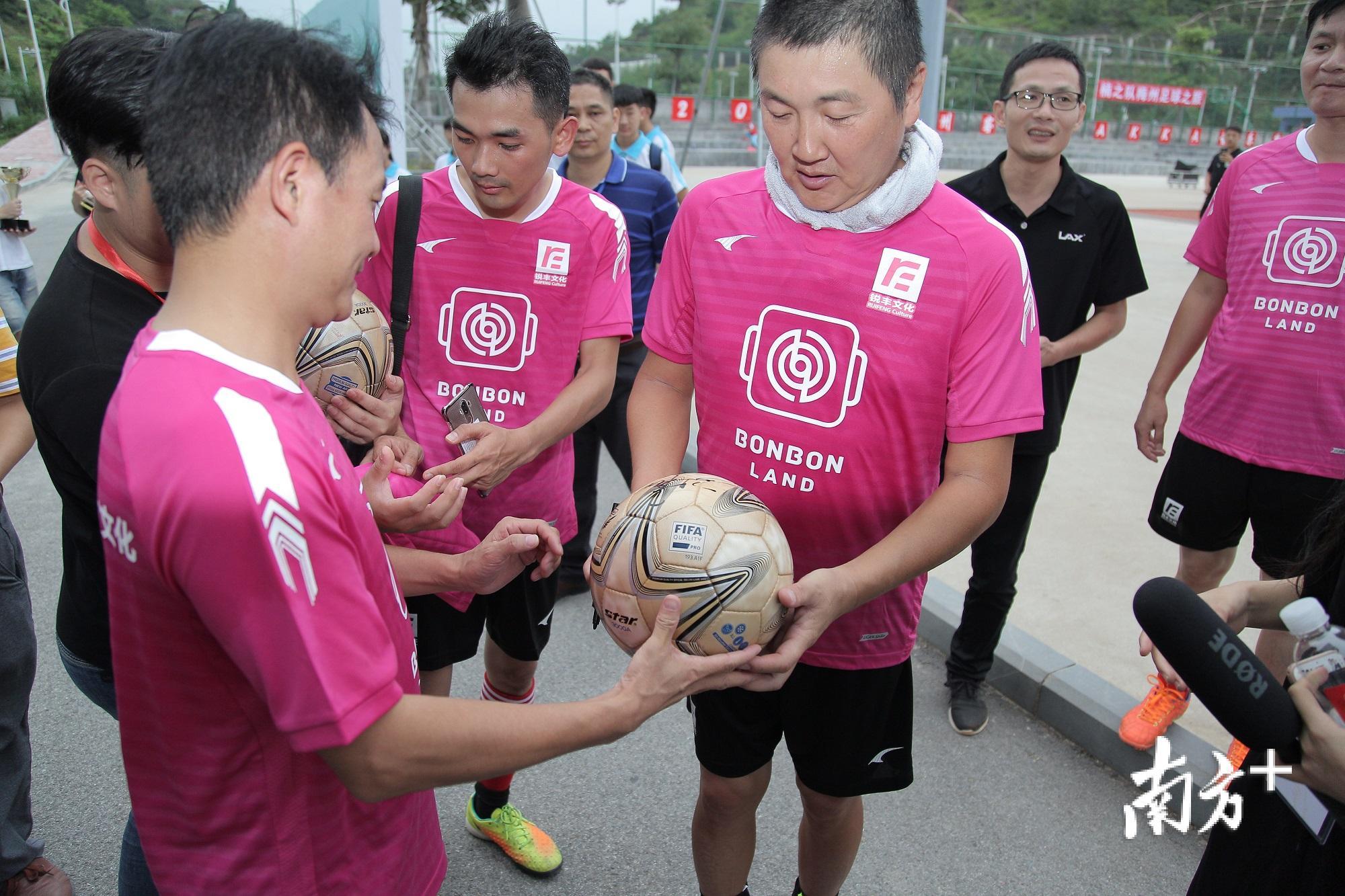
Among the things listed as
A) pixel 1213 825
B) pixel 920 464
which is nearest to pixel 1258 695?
pixel 1213 825

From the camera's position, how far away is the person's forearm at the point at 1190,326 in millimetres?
3525

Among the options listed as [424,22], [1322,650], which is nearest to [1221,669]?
[1322,650]

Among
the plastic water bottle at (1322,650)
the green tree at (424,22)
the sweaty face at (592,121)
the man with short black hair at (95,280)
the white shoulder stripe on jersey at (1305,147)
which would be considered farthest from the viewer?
the green tree at (424,22)

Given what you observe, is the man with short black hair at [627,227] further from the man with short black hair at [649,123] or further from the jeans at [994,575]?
the man with short black hair at [649,123]

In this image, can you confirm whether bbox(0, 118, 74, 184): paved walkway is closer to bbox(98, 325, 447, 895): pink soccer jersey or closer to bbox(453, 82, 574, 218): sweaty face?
bbox(453, 82, 574, 218): sweaty face

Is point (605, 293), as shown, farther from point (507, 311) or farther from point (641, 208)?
point (641, 208)

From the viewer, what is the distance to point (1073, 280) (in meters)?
3.50

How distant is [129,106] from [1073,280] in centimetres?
311

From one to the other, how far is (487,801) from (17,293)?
247 inches

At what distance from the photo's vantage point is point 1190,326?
11.7 ft

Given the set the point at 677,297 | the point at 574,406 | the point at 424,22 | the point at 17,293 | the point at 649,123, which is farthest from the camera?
the point at 424,22

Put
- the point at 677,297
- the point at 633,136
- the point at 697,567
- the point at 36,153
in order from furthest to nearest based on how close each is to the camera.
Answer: the point at 36,153, the point at 633,136, the point at 677,297, the point at 697,567

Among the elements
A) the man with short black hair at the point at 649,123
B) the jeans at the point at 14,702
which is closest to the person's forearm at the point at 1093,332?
the jeans at the point at 14,702

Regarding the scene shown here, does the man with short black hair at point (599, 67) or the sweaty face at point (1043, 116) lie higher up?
the man with short black hair at point (599, 67)
